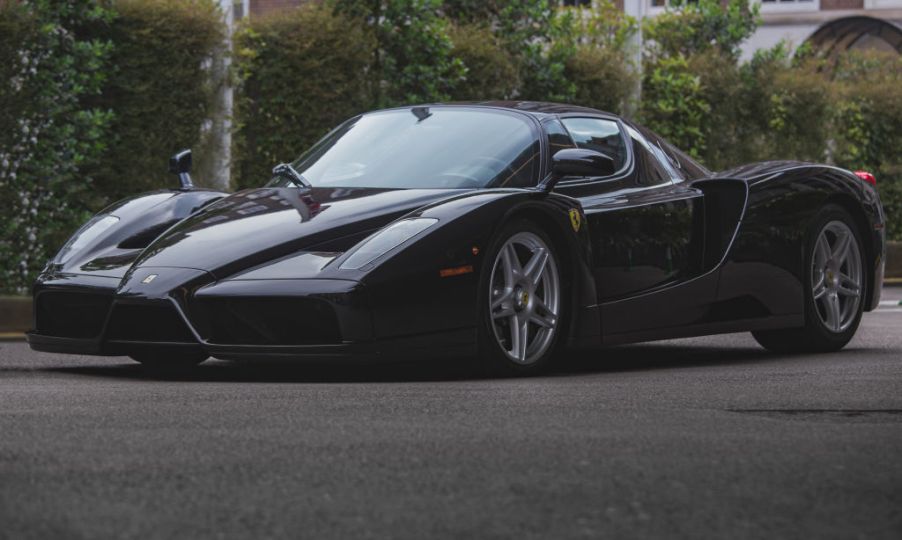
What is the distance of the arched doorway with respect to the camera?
39.1 m

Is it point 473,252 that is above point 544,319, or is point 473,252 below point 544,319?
above

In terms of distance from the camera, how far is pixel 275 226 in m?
6.92

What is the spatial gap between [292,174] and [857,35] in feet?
111

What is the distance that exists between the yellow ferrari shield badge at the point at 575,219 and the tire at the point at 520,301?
0.17 meters

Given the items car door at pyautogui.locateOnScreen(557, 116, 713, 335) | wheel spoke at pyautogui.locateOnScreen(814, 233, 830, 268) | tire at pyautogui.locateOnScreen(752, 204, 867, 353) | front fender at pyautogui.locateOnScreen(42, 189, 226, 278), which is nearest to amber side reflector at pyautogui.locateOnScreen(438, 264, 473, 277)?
car door at pyautogui.locateOnScreen(557, 116, 713, 335)

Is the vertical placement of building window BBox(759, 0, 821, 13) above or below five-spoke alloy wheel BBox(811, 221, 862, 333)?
above

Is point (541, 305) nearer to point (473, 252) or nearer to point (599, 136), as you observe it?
point (473, 252)

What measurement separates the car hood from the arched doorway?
109 feet

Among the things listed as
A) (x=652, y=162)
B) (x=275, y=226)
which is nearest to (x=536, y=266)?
(x=275, y=226)

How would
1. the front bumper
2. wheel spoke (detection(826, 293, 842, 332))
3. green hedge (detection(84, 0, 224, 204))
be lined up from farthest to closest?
green hedge (detection(84, 0, 224, 204)) < wheel spoke (detection(826, 293, 842, 332)) < the front bumper

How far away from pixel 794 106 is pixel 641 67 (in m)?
1.80

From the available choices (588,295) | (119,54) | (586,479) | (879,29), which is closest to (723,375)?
(588,295)

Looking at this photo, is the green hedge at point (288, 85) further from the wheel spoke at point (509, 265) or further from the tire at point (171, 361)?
the wheel spoke at point (509, 265)

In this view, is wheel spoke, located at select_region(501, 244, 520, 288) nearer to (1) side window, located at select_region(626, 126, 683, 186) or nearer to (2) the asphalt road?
(2) the asphalt road
